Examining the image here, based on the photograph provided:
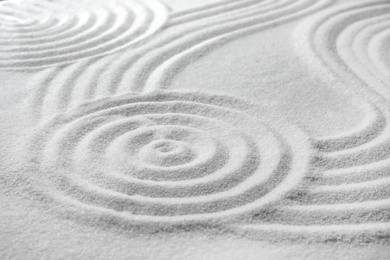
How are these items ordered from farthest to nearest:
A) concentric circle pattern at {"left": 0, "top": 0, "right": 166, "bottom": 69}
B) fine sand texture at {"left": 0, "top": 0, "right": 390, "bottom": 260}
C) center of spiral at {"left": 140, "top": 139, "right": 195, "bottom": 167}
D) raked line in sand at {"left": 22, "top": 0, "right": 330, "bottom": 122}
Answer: concentric circle pattern at {"left": 0, "top": 0, "right": 166, "bottom": 69} → raked line in sand at {"left": 22, "top": 0, "right": 330, "bottom": 122} → center of spiral at {"left": 140, "top": 139, "right": 195, "bottom": 167} → fine sand texture at {"left": 0, "top": 0, "right": 390, "bottom": 260}

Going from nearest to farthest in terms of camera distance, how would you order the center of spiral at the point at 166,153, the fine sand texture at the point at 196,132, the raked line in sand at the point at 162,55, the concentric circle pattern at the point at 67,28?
the fine sand texture at the point at 196,132
the center of spiral at the point at 166,153
the raked line in sand at the point at 162,55
the concentric circle pattern at the point at 67,28

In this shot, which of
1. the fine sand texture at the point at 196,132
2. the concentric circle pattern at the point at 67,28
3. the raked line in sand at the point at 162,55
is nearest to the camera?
the fine sand texture at the point at 196,132

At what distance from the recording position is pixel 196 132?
1.17 m

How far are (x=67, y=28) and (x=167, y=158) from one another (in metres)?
0.73

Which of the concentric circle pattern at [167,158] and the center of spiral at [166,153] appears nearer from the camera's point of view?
the concentric circle pattern at [167,158]

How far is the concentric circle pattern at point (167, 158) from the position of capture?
3.18ft

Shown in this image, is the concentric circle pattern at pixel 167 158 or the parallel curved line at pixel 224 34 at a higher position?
the parallel curved line at pixel 224 34

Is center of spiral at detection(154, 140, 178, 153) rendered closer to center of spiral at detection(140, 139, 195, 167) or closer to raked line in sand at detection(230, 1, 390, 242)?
center of spiral at detection(140, 139, 195, 167)

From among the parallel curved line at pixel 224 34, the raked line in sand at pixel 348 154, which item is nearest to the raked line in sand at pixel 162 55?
the parallel curved line at pixel 224 34

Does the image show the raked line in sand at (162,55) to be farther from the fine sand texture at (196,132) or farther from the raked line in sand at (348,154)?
the raked line in sand at (348,154)

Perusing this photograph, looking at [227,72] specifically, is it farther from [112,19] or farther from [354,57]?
[112,19]

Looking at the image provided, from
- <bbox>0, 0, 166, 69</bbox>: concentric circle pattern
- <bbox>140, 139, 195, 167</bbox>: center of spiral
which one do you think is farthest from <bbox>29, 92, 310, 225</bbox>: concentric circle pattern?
<bbox>0, 0, 166, 69</bbox>: concentric circle pattern

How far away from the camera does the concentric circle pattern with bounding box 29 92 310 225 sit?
0.97m

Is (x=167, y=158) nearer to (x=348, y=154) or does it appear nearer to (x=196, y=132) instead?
(x=196, y=132)
